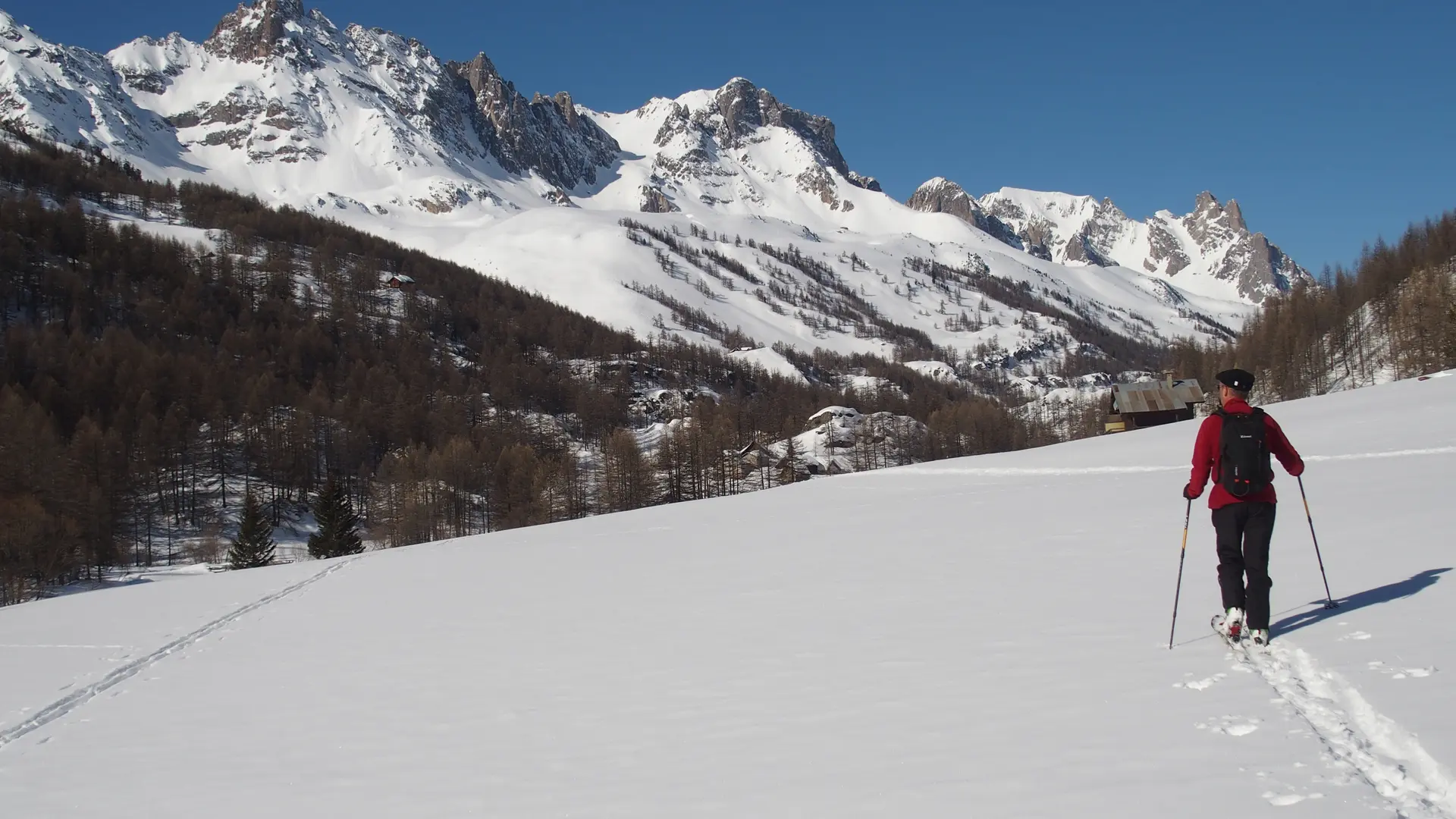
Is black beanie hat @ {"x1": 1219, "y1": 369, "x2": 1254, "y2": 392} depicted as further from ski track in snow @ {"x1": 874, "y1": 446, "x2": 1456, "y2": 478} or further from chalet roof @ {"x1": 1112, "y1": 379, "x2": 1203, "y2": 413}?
chalet roof @ {"x1": 1112, "y1": 379, "x2": 1203, "y2": 413}

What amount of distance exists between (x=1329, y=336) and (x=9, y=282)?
18010 centimetres

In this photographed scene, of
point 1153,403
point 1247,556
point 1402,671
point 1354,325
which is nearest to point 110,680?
point 1247,556

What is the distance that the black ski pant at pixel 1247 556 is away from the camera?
27.4 feet

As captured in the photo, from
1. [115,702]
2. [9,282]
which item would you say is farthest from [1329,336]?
[9,282]

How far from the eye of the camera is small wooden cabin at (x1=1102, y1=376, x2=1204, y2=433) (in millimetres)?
77625

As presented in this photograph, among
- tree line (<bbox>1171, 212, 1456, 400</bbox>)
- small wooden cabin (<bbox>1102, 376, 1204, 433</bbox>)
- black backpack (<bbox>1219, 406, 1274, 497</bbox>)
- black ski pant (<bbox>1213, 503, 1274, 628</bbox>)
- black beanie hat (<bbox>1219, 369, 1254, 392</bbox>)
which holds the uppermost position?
tree line (<bbox>1171, 212, 1456, 400</bbox>)

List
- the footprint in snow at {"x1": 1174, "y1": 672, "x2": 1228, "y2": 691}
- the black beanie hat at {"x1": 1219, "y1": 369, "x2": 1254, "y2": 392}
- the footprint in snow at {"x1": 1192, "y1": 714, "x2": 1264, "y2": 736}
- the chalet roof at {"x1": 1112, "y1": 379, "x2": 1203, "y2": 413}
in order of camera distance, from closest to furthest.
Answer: the footprint in snow at {"x1": 1192, "y1": 714, "x2": 1264, "y2": 736} < the footprint in snow at {"x1": 1174, "y1": 672, "x2": 1228, "y2": 691} < the black beanie hat at {"x1": 1219, "y1": 369, "x2": 1254, "y2": 392} < the chalet roof at {"x1": 1112, "y1": 379, "x2": 1203, "y2": 413}

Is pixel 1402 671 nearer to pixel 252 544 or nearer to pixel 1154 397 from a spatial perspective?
pixel 252 544

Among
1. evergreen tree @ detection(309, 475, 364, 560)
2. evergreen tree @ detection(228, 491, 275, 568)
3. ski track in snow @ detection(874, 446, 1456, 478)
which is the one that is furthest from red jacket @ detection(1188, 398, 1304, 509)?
evergreen tree @ detection(228, 491, 275, 568)

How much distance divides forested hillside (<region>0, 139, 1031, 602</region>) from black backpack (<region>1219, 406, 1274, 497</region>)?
187 ft

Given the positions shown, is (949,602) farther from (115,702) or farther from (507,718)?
(115,702)

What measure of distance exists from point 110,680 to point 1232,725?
44.4 feet

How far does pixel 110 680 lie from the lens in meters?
11.8

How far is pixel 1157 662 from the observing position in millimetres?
8039
